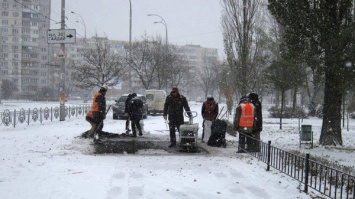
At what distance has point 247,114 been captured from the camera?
33.5 ft

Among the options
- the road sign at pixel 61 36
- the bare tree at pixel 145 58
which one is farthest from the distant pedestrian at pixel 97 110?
the bare tree at pixel 145 58

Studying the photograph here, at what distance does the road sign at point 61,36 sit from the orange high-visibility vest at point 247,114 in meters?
13.1

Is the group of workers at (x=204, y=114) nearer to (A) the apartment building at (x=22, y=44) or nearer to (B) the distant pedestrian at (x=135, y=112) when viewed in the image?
(B) the distant pedestrian at (x=135, y=112)

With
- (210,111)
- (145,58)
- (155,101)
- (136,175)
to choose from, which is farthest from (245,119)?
(145,58)

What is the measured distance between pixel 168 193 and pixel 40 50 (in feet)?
283

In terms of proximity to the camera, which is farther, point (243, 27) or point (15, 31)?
point (15, 31)

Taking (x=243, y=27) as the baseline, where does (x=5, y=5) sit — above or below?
above

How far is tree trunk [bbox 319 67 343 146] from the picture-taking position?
1293 cm

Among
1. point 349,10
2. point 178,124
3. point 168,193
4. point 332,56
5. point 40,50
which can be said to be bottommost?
point 168,193

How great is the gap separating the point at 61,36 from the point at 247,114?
13.9m

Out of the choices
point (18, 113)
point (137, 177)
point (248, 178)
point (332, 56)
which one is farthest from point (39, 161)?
point (18, 113)

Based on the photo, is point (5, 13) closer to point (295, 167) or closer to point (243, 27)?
point (243, 27)

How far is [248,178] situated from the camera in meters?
7.49

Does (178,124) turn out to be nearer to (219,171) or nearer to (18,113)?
(219,171)
